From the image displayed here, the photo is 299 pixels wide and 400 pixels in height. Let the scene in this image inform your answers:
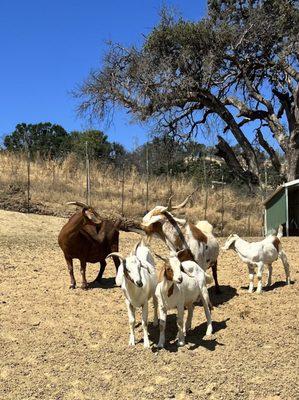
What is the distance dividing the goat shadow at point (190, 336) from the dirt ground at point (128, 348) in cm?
1

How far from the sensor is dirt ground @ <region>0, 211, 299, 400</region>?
5316mm

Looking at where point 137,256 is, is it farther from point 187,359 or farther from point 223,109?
point 223,109

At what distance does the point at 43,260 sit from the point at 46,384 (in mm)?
5504

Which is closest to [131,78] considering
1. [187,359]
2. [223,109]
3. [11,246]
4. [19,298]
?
[223,109]

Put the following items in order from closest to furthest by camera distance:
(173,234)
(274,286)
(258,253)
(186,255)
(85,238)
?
(186,255) < (173,234) < (258,253) < (274,286) < (85,238)

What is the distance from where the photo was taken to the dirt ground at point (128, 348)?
17.4ft

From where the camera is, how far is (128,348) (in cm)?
623

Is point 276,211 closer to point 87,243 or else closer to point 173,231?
point 87,243

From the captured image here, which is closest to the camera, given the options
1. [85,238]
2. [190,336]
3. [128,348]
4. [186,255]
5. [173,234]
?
[128,348]

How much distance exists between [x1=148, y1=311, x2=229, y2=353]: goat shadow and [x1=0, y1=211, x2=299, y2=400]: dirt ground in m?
0.01

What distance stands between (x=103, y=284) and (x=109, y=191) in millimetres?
12306

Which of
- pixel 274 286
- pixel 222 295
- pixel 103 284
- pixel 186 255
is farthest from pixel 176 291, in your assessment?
pixel 103 284

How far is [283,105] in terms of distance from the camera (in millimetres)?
17906

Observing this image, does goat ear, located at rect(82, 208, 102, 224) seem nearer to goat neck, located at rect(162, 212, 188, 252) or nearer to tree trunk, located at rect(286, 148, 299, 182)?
goat neck, located at rect(162, 212, 188, 252)
